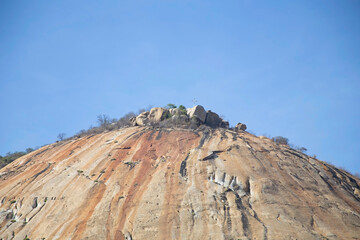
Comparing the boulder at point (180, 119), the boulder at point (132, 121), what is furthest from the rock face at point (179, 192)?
the boulder at point (132, 121)

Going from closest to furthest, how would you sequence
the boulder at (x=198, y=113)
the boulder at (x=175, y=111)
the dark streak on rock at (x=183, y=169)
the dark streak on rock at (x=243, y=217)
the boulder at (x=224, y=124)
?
the dark streak on rock at (x=243, y=217) < the dark streak on rock at (x=183, y=169) < the boulder at (x=198, y=113) < the boulder at (x=175, y=111) < the boulder at (x=224, y=124)

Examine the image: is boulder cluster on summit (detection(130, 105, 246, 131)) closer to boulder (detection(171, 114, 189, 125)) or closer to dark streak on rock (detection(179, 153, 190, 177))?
boulder (detection(171, 114, 189, 125))

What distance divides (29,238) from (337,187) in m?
28.8

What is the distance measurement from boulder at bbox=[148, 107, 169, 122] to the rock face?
446 cm

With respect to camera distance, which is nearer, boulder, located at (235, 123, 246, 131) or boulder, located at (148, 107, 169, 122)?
boulder, located at (148, 107, 169, 122)

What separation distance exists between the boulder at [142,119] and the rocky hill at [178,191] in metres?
2.89

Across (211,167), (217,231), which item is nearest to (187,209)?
(217,231)

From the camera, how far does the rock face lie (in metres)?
34.1

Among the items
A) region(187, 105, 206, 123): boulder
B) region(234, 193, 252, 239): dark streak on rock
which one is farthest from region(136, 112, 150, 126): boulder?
region(234, 193, 252, 239): dark streak on rock

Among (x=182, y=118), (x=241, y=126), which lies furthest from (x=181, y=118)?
(x=241, y=126)

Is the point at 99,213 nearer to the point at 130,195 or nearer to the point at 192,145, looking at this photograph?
the point at 130,195

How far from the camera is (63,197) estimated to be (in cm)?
3975

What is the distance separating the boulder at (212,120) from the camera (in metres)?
53.4

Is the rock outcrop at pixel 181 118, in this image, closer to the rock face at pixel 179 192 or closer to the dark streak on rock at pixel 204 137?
the dark streak on rock at pixel 204 137
